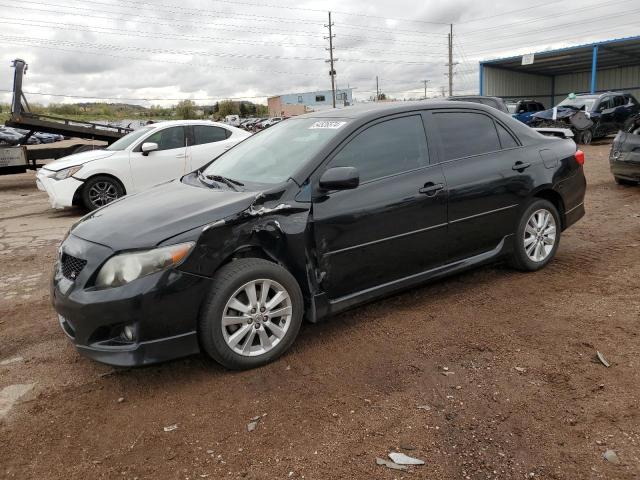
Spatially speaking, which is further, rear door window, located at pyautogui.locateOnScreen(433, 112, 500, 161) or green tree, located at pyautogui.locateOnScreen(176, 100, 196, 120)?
green tree, located at pyautogui.locateOnScreen(176, 100, 196, 120)

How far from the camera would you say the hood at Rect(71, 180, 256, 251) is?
307 centimetres

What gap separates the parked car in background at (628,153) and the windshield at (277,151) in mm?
6849

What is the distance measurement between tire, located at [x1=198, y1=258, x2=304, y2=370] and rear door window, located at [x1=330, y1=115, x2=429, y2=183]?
0.96 metres

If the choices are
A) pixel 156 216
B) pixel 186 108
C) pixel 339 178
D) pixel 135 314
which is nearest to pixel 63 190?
pixel 156 216

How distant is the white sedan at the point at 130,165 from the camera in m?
8.56

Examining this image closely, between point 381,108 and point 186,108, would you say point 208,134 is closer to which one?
point 381,108

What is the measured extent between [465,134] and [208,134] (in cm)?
617

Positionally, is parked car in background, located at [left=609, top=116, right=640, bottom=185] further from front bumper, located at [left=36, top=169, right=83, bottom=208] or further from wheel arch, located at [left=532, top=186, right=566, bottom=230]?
front bumper, located at [left=36, top=169, right=83, bottom=208]

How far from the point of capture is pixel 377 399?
2922mm

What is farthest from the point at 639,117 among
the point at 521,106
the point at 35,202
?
the point at 521,106

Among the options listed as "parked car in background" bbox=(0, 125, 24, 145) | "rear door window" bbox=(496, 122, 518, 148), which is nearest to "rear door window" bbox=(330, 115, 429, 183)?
"rear door window" bbox=(496, 122, 518, 148)

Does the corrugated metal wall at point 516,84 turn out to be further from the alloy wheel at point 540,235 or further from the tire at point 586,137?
the alloy wheel at point 540,235

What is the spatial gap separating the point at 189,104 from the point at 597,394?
289ft

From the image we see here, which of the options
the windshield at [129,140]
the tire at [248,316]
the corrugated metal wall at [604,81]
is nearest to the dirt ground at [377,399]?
the tire at [248,316]
